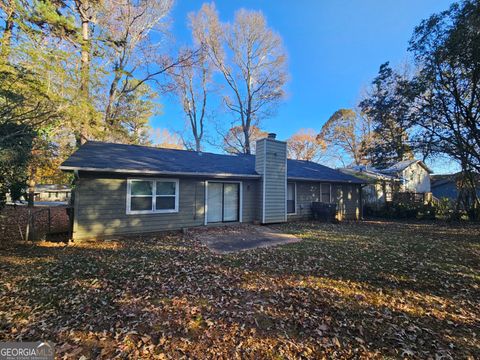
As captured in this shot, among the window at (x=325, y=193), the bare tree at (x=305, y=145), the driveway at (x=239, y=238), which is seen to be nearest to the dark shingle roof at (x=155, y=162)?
the window at (x=325, y=193)

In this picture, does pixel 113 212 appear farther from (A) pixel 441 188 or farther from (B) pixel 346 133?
(A) pixel 441 188

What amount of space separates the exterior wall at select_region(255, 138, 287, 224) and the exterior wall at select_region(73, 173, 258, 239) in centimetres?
342

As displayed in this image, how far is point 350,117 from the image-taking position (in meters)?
31.3

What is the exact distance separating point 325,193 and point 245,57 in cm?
1498

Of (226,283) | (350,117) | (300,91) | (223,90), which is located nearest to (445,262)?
(226,283)

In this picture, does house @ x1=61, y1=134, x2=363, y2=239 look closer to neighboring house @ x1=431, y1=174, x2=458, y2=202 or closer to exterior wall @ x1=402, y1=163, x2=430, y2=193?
exterior wall @ x1=402, y1=163, x2=430, y2=193

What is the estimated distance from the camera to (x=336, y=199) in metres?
15.3

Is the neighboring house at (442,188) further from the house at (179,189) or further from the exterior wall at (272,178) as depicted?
the exterior wall at (272,178)

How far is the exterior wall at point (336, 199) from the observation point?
13.8m

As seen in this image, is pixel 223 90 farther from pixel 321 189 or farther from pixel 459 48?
pixel 459 48

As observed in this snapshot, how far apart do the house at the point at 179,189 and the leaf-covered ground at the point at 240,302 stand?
70.2 inches

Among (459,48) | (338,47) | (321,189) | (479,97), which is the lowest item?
(321,189)

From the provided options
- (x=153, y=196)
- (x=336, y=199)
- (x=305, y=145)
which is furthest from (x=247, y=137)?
(x=153, y=196)

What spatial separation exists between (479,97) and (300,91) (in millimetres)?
14011
